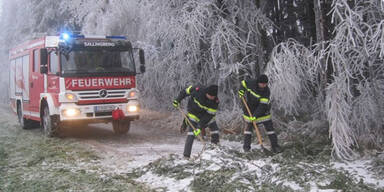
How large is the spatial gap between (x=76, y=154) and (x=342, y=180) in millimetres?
5330

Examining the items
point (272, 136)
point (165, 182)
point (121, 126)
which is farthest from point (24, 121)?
point (272, 136)

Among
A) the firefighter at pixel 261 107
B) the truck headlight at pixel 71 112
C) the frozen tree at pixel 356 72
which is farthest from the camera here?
the truck headlight at pixel 71 112

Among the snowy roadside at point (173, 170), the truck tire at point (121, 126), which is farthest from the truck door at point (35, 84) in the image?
the truck tire at point (121, 126)

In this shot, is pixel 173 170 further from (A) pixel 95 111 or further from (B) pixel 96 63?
(B) pixel 96 63

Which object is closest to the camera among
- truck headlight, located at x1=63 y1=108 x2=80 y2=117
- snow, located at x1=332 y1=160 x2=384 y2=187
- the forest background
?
snow, located at x1=332 y1=160 x2=384 y2=187

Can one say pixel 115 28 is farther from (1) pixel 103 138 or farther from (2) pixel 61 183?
(2) pixel 61 183

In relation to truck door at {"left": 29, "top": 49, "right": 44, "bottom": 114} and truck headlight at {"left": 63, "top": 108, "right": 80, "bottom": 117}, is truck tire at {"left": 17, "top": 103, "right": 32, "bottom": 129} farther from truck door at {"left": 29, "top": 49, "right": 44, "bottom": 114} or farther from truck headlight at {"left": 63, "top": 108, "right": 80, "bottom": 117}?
truck headlight at {"left": 63, "top": 108, "right": 80, "bottom": 117}

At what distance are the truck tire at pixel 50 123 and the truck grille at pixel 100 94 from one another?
0.98 meters

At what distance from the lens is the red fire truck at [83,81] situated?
9375mm

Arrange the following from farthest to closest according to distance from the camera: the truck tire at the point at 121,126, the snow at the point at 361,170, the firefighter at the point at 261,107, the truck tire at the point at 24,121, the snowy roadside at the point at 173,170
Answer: the truck tire at the point at 24,121 < the truck tire at the point at 121,126 < the firefighter at the point at 261,107 < the snow at the point at 361,170 < the snowy roadside at the point at 173,170

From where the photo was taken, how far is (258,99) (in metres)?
7.45

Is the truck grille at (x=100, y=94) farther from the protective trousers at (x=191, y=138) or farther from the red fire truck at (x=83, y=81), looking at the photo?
the protective trousers at (x=191, y=138)

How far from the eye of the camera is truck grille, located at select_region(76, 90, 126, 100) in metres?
9.48

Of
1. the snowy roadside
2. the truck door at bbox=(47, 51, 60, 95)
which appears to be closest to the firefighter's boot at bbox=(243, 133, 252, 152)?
the snowy roadside
